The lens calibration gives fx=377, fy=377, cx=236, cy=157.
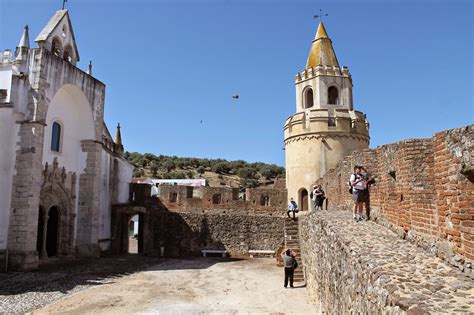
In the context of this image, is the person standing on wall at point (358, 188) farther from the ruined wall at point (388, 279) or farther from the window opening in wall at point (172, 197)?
the window opening in wall at point (172, 197)

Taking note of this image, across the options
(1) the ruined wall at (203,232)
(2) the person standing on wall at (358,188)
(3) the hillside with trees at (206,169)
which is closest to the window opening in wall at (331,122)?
(1) the ruined wall at (203,232)

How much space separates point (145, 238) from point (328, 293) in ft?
56.3

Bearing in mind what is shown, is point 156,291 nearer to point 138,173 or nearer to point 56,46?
point 56,46

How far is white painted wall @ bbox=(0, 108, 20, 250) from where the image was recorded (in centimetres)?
1418

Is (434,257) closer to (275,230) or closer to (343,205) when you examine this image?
(343,205)

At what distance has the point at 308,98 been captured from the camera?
2177cm

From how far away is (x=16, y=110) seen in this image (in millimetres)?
14961

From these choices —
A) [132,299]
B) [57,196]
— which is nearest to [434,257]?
[132,299]

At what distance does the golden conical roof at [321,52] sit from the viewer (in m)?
21.7

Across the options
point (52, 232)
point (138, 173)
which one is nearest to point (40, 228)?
point (52, 232)

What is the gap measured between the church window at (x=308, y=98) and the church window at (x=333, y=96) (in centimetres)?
101

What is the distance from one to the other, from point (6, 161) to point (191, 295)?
9.11 meters

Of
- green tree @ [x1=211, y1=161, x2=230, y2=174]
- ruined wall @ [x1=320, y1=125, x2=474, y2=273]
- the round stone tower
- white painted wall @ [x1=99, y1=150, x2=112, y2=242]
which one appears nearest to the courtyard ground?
white painted wall @ [x1=99, y1=150, x2=112, y2=242]

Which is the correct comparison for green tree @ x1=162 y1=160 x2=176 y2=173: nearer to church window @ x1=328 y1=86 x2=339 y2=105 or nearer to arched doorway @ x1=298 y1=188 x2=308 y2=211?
arched doorway @ x1=298 y1=188 x2=308 y2=211
